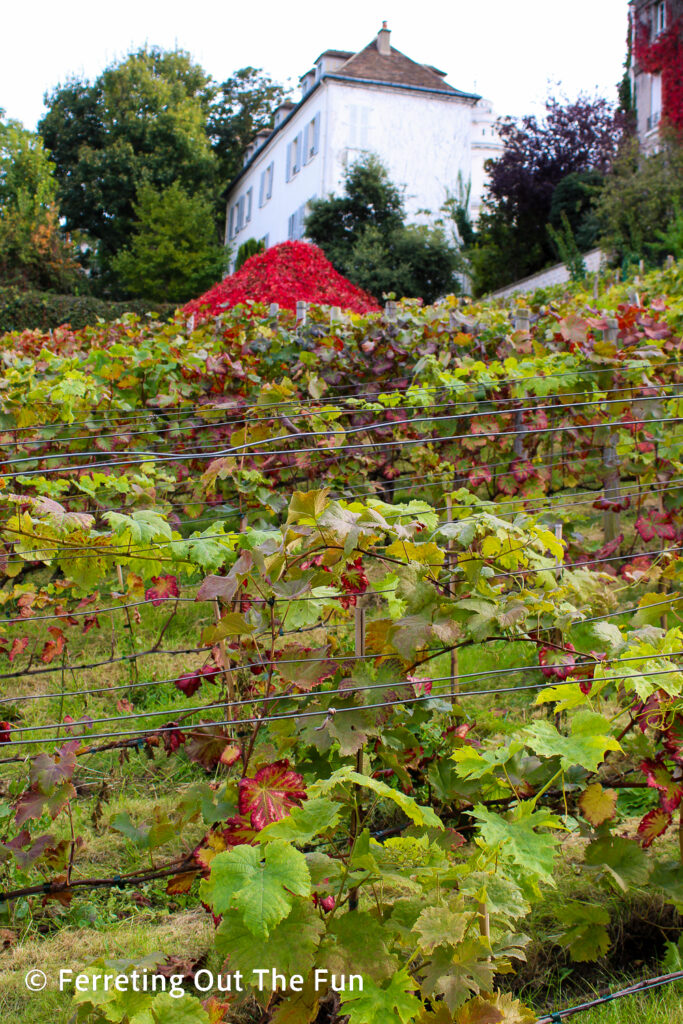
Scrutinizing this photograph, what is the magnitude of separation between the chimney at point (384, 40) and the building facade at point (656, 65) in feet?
24.9

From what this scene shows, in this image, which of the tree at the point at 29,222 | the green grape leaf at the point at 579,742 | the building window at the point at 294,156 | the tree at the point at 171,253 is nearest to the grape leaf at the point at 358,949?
the green grape leaf at the point at 579,742

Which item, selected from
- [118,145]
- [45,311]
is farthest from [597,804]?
[118,145]

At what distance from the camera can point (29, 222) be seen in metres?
26.6

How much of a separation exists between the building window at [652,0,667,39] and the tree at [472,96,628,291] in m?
2.26

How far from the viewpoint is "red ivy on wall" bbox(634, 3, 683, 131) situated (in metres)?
21.9

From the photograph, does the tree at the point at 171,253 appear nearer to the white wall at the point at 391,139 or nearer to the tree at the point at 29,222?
the tree at the point at 29,222

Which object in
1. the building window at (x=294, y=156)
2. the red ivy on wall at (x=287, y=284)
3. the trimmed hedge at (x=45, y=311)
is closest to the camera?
the red ivy on wall at (x=287, y=284)

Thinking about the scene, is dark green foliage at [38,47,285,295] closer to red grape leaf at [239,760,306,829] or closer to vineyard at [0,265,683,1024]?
vineyard at [0,265,683,1024]

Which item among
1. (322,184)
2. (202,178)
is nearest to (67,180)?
(202,178)

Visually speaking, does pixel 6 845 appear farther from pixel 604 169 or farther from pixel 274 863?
pixel 604 169

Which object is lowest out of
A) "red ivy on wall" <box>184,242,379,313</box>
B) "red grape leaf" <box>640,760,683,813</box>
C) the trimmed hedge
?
"red grape leaf" <box>640,760,683,813</box>

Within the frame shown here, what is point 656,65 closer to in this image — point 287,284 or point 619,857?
point 287,284

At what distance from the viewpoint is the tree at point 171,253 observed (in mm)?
29109

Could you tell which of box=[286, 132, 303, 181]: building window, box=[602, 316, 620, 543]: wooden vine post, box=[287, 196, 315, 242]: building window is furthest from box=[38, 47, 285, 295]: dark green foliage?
box=[602, 316, 620, 543]: wooden vine post
